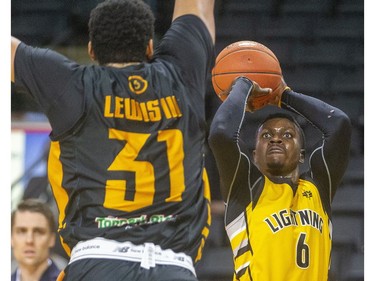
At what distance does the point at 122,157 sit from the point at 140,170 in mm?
65

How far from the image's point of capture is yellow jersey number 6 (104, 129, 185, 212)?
2363 millimetres

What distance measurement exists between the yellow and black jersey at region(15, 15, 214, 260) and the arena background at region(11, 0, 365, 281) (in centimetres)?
346

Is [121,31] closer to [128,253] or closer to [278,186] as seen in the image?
[128,253]

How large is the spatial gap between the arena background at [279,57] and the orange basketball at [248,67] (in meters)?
2.17

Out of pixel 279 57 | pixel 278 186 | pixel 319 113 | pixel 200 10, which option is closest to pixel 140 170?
pixel 200 10

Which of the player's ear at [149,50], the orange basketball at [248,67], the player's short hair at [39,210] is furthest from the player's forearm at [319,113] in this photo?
the player's short hair at [39,210]

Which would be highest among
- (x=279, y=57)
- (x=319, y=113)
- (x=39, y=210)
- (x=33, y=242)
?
(x=279, y=57)

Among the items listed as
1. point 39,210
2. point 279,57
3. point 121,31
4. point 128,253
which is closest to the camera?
point 128,253

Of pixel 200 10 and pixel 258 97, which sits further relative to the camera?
pixel 258 97

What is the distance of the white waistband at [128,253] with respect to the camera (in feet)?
7.60

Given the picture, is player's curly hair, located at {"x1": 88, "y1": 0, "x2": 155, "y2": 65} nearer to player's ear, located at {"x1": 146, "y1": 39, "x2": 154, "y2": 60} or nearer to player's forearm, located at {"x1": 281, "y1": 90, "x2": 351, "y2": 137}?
player's ear, located at {"x1": 146, "y1": 39, "x2": 154, "y2": 60}

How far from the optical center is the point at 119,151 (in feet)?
7.82
